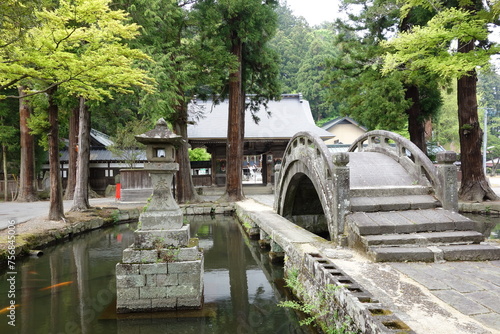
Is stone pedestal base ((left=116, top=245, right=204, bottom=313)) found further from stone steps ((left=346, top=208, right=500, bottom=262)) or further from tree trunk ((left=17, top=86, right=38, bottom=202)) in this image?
tree trunk ((left=17, top=86, right=38, bottom=202))

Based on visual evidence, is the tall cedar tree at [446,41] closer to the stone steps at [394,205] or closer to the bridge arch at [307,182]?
the bridge arch at [307,182]

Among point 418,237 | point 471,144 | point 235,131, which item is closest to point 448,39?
point 471,144

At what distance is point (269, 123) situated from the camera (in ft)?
74.8

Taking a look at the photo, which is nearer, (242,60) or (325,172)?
(325,172)

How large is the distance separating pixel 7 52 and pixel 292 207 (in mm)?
8511

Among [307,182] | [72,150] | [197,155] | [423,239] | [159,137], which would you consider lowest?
[423,239]

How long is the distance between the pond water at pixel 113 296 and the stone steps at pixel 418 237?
5.78 ft

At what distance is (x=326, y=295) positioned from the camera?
400cm

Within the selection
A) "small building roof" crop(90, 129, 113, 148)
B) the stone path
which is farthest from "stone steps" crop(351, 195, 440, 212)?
"small building roof" crop(90, 129, 113, 148)

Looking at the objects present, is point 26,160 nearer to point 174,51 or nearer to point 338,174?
point 174,51

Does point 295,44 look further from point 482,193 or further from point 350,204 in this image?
point 350,204

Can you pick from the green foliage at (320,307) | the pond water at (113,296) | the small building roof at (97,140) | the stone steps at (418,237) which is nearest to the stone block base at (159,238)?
the pond water at (113,296)

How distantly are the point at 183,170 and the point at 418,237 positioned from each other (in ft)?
39.6

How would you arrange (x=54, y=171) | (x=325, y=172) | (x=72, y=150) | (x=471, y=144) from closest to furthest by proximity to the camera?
(x=325, y=172), (x=54, y=171), (x=471, y=144), (x=72, y=150)
